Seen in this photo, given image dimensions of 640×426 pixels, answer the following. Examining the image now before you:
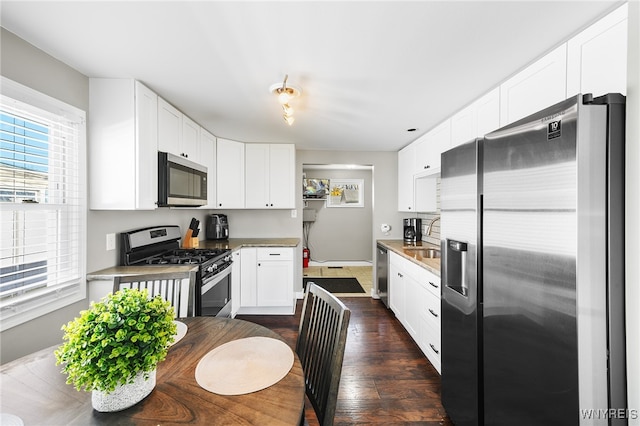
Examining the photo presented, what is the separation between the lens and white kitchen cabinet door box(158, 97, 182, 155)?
2246mm

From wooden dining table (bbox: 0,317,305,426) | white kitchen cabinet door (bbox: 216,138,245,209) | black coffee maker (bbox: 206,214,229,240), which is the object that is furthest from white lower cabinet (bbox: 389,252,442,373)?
black coffee maker (bbox: 206,214,229,240)

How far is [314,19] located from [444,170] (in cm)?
117

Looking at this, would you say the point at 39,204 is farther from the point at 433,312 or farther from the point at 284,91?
the point at 433,312

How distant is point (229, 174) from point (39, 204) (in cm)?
221

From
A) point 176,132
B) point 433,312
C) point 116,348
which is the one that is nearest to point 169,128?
point 176,132

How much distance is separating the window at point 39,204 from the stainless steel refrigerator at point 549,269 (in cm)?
242

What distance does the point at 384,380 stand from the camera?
2.18m

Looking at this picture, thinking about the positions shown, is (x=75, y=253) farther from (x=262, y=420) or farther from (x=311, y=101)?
(x=311, y=101)

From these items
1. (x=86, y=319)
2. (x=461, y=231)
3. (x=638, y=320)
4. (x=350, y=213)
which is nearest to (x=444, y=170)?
(x=461, y=231)

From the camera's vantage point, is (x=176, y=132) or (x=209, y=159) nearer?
(x=176, y=132)

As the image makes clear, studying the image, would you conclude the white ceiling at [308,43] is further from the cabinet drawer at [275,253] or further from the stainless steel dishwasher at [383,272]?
the stainless steel dishwasher at [383,272]

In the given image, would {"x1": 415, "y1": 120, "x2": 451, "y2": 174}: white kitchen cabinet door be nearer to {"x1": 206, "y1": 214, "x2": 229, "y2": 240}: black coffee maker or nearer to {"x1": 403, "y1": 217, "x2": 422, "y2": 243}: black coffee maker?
{"x1": 403, "y1": 217, "x2": 422, "y2": 243}: black coffee maker

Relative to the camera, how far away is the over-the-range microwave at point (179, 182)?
7.29 feet

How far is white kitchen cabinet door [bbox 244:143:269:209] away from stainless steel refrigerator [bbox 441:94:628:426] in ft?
9.24
